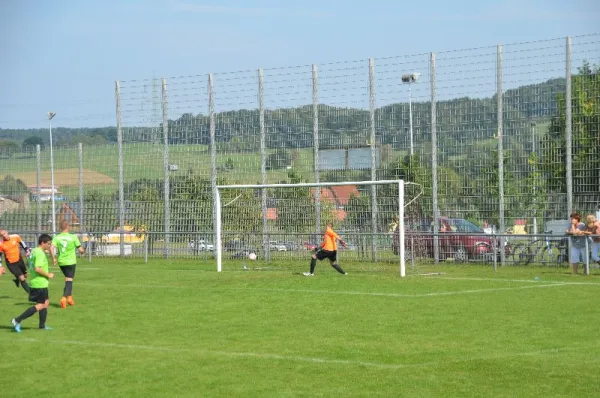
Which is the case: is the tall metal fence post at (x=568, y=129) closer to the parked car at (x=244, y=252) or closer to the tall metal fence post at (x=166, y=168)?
the parked car at (x=244, y=252)

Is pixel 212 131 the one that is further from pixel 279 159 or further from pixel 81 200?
pixel 81 200

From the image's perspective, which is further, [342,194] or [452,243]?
[342,194]

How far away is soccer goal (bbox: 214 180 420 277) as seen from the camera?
107 feet

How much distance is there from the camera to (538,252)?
30.3 metres

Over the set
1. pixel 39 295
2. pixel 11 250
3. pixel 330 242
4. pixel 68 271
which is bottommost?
pixel 39 295

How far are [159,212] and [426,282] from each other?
17.1 metres

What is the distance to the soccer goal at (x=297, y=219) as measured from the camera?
32.5 metres

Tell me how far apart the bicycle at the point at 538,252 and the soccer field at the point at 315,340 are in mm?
3363

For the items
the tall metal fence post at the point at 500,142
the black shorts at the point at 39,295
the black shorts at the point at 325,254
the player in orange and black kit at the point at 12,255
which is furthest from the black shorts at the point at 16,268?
the tall metal fence post at the point at 500,142

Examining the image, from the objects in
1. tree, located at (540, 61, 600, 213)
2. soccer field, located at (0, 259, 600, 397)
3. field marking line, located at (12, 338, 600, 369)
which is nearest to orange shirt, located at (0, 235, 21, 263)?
soccer field, located at (0, 259, 600, 397)

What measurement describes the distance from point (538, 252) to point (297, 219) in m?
9.14

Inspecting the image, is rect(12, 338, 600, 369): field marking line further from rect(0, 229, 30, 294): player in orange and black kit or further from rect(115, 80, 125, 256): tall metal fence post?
rect(115, 80, 125, 256): tall metal fence post

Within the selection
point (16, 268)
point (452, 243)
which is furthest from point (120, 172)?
point (16, 268)

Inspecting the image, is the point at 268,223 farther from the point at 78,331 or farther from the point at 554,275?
the point at 78,331
